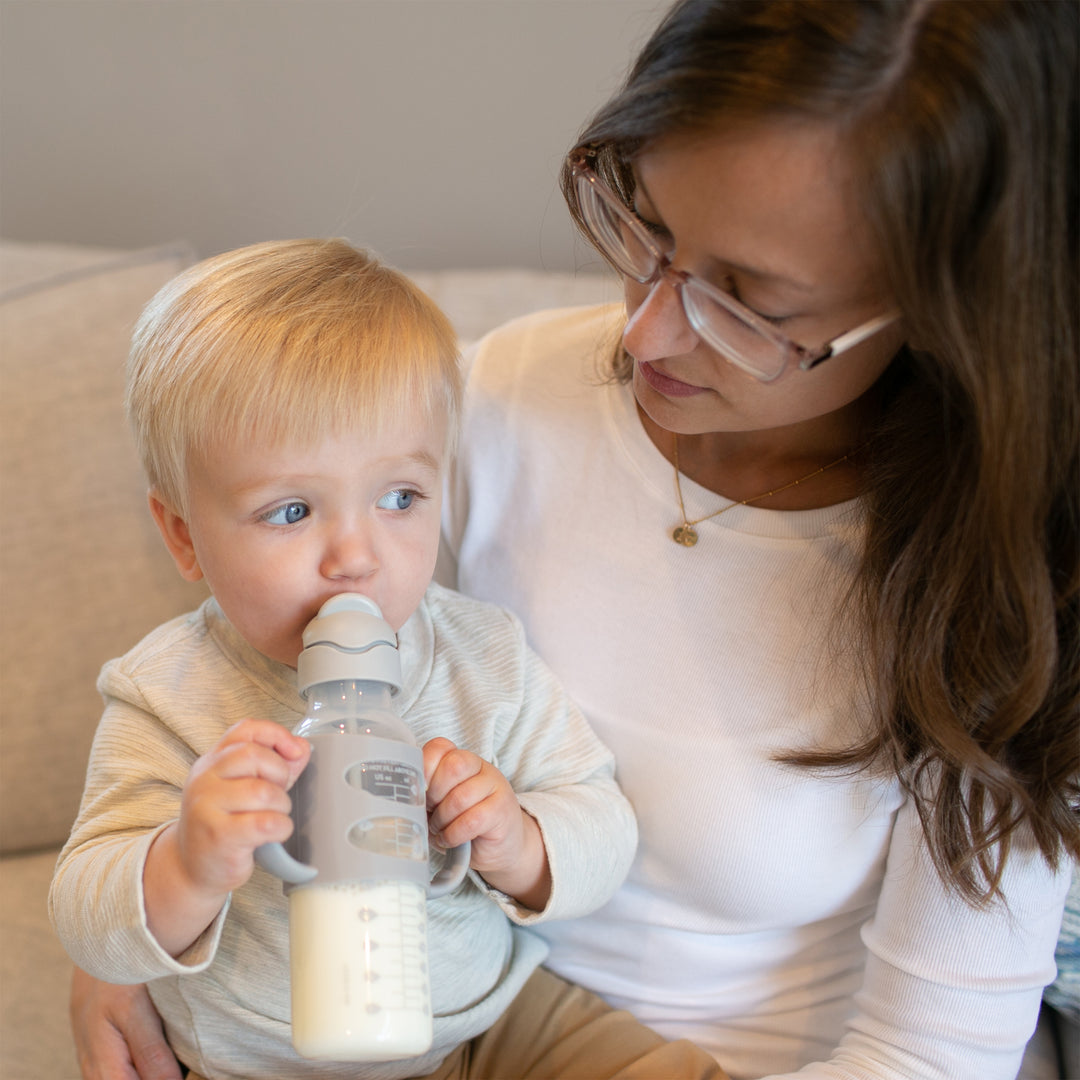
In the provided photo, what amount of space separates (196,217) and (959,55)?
1.80 metres

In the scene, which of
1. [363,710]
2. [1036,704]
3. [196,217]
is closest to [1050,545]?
[1036,704]

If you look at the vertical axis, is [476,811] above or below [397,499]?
below

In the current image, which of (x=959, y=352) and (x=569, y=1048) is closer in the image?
(x=959, y=352)

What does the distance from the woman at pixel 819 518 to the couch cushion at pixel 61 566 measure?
44cm

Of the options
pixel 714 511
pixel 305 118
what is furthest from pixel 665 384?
pixel 305 118

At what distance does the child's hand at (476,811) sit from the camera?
38.1 inches

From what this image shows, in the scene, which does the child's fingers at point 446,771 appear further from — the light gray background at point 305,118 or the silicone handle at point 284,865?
the light gray background at point 305,118

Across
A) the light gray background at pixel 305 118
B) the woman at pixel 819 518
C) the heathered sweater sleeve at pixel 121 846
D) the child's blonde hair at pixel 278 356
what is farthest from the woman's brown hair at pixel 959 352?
the light gray background at pixel 305 118

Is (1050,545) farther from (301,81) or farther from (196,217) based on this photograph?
(196,217)

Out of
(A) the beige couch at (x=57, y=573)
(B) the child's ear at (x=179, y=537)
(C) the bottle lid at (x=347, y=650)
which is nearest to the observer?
(C) the bottle lid at (x=347, y=650)

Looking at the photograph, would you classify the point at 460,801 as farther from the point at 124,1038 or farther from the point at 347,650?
the point at 124,1038

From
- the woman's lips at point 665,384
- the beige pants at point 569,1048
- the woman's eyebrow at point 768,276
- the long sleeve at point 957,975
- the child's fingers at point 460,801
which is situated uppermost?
the woman's eyebrow at point 768,276

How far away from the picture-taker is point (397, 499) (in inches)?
41.4

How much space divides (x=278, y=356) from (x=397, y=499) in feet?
0.56
